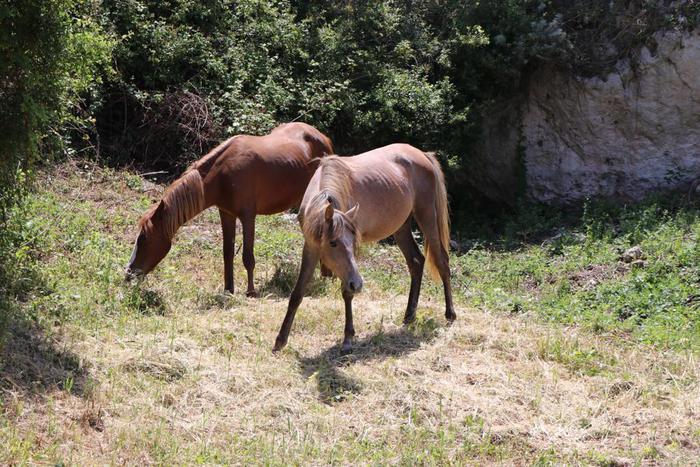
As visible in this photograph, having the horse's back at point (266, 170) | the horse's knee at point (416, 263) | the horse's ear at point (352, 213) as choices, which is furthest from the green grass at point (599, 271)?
the horse's ear at point (352, 213)

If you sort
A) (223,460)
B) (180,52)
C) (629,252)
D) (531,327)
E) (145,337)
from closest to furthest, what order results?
(223,460)
(145,337)
(531,327)
(629,252)
(180,52)

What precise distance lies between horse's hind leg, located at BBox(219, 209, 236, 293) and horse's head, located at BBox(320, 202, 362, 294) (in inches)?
93.7

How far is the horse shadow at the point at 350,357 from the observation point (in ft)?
21.3

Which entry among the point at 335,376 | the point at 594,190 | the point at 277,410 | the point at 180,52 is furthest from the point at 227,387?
the point at 594,190

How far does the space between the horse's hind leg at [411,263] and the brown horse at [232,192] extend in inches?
45.9

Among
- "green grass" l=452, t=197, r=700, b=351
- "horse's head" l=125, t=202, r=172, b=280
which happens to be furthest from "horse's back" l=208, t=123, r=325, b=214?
"green grass" l=452, t=197, r=700, b=351

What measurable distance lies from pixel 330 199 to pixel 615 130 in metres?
7.39

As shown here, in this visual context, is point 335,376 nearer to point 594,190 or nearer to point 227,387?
point 227,387

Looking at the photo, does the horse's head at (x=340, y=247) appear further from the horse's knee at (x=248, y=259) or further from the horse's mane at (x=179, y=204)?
the horse's mane at (x=179, y=204)

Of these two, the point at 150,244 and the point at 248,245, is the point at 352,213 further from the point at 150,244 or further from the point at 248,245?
the point at 150,244

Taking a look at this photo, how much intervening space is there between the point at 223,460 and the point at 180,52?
859 centimetres

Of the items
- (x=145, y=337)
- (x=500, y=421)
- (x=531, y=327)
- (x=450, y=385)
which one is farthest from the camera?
(x=531, y=327)

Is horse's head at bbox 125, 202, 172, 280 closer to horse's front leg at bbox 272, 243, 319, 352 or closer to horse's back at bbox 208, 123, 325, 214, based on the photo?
horse's back at bbox 208, 123, 325, 214

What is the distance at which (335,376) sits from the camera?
673 centimetres
